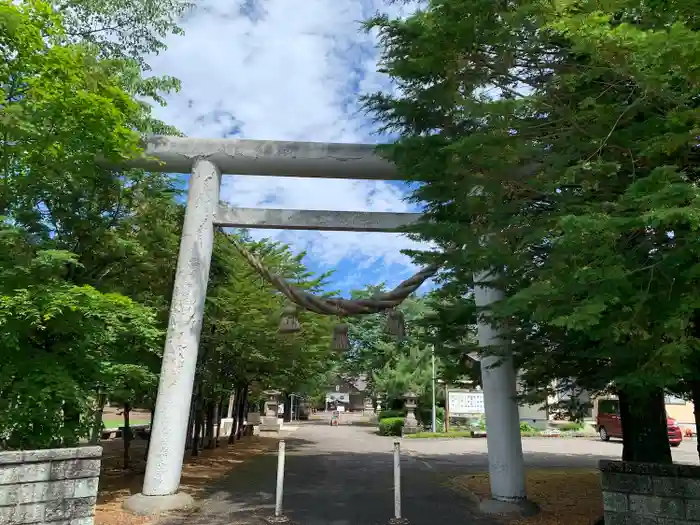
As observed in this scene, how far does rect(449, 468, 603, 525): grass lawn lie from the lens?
315 inches

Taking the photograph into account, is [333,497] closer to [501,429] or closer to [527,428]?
[501,429]

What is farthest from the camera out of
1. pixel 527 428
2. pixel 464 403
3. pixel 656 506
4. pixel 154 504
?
pixel 527 428

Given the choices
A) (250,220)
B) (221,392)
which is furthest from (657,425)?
(221,392)

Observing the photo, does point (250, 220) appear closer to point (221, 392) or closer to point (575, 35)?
point (575, 35)

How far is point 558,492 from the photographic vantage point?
10.2m

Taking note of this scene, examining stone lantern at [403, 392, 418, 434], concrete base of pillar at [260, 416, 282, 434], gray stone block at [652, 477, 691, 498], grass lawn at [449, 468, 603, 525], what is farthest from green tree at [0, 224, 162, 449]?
concrete base of pillar at [260, 416, 282, 434]

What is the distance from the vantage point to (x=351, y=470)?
13594 mm

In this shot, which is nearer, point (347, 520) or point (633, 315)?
point (633, 315)

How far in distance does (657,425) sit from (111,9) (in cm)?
1203

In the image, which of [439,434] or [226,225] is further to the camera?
[439,434]

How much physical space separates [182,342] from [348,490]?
432 cm

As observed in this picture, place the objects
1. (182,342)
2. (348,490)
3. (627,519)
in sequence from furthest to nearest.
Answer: (348,490)
(182,342)
(627,519)

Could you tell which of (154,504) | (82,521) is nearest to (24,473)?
(82,521)

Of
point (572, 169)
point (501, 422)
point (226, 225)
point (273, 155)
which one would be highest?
point (273, 155)
